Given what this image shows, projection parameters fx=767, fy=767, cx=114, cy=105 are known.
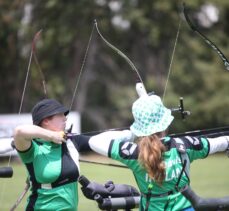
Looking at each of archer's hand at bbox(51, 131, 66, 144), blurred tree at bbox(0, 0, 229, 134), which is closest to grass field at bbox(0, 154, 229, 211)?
archer's hand at bbox(51, 131, 66, 144)

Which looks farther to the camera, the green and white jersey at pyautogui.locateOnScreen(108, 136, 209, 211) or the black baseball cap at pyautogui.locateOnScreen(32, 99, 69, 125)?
the black baseball cap at pyautogui.locateOnScreen(32, 99, 69, 125)

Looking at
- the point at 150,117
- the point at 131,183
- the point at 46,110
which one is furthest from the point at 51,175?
the point at 131,183

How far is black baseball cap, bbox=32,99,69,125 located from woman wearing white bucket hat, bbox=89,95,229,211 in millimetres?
882

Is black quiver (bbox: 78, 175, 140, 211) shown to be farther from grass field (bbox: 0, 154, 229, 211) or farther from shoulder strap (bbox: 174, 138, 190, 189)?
grass field (bbox: 0, 154, 229, 211)

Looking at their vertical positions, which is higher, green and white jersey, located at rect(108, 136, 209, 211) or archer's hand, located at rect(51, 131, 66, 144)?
archer's hand, located at rect(51, 131, 66, 144)

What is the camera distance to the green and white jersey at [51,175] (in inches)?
202

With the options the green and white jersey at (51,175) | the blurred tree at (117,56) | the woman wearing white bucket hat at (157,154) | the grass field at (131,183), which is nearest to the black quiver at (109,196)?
the green and white jersey at (51,175)

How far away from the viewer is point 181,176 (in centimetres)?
441

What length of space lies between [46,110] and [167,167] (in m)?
1.27

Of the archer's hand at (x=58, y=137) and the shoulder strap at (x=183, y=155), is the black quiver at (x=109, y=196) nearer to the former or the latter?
the archer's hand at (x=58, y=137)

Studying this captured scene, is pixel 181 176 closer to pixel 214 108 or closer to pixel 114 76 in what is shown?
pixel 214 108

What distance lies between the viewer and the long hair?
169 inches

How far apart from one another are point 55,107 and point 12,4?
90.7ft

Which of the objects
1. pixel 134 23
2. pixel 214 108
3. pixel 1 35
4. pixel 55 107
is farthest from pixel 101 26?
pixel 55 107
